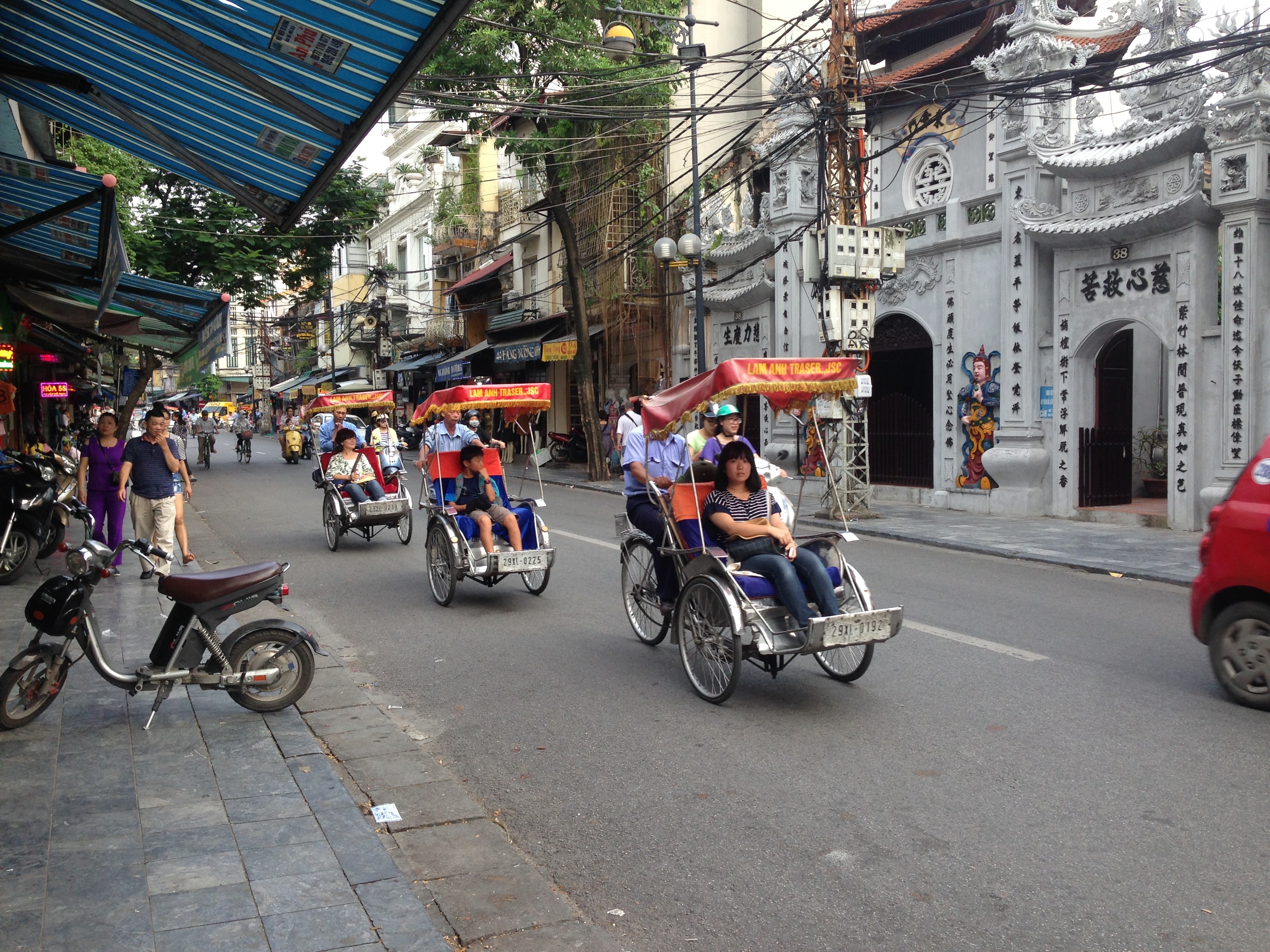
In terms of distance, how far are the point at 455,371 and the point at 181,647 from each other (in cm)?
3240

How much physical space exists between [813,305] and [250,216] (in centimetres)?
1356

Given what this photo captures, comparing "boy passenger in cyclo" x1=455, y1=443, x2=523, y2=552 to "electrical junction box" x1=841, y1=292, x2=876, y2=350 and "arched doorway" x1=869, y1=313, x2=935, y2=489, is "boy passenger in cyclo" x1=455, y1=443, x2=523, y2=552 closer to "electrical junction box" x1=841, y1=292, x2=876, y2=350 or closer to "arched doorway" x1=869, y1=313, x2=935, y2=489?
"electrical junction box" x1=841, y1=292, x2=876, y2=350

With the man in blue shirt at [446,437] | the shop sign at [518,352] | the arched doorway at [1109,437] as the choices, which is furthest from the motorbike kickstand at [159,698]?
the shop sign at [518,352]

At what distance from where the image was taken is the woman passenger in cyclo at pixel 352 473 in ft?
45.6

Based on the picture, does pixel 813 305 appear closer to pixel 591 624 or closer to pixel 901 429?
pixel 901 429

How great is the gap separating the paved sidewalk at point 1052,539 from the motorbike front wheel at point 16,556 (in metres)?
10.7

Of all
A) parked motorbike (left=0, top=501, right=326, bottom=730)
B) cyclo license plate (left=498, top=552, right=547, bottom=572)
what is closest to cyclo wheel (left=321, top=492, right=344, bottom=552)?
cyclo license plate (left=498, top=552, right=547, bottom=572)

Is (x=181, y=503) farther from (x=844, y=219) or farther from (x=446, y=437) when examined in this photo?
(x=844, y=219)

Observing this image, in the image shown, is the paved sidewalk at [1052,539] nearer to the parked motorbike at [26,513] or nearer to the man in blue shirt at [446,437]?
the man in blue shirt at [446,437]

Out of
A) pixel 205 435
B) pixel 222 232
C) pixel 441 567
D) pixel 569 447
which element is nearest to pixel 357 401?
pixel 222 232

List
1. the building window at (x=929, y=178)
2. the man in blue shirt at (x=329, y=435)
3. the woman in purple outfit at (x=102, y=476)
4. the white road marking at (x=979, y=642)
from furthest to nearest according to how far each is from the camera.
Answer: the building window at (x=929, y=178) → the man in blue shirt at (x=329, y=435) → the woman in purple outfit at (x=102, y=476) → the white road marking at (x=979, y=642)

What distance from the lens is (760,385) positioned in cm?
708

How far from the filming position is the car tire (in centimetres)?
616

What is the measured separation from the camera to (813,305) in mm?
21672
